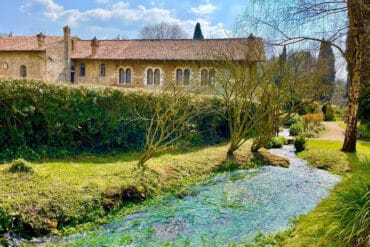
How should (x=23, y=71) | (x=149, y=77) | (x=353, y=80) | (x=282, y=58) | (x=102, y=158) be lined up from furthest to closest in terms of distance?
(x=23, y=71), (x=149, y=77), (x=353, y=80), (x=282, y=58), (x=102, y=158)

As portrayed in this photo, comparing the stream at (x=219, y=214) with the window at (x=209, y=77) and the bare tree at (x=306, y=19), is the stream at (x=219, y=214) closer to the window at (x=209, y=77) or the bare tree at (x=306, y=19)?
the bare tree at (x=306, y=19)

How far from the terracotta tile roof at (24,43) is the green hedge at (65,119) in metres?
23.6

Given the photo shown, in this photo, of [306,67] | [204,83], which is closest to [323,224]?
[204,83]

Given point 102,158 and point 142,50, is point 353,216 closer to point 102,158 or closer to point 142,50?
point 102,158

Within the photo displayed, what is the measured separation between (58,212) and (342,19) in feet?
25.3

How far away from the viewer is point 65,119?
10.5 metres

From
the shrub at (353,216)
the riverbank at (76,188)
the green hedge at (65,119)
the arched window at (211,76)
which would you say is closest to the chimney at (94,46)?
the arched window at (211,76)

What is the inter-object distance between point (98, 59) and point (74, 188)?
92.1ft

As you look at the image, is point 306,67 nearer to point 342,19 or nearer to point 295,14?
point 342,19

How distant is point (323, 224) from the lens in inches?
200

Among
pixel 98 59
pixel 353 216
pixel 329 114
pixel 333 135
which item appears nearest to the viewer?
pixel 353 216

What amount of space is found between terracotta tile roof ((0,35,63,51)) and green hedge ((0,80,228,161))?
23648 millimetres

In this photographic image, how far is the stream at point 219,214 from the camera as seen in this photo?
5745mm

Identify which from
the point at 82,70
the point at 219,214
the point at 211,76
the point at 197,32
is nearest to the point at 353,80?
the point at 211,76
